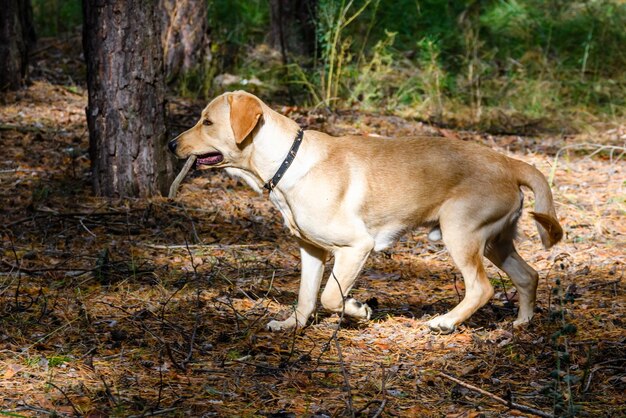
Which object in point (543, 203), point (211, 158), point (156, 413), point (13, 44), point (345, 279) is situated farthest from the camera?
point (13, 44)

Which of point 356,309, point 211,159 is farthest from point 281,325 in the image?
point 211,159

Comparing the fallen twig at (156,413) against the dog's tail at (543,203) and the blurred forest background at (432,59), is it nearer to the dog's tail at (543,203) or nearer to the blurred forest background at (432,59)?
the dog's tail at (543,203)

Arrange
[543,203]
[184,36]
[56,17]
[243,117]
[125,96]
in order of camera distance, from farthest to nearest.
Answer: [56,17] → [184,36] → [125,96] → [543,203] → [243,117]

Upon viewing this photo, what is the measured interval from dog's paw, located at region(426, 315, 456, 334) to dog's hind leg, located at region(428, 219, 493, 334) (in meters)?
0.03

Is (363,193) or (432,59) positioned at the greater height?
(363,193)

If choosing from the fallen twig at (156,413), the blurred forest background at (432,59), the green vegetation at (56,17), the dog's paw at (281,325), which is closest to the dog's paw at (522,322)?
the dog's paw at (281,325)

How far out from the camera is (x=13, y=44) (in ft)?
32.8

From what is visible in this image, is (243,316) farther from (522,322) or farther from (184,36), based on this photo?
(184,36)

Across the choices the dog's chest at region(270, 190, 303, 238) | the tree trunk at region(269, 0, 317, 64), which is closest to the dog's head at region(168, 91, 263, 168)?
the dog's chest at region(270, 190, 303, 238)

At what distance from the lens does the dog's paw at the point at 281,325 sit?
5.34 metres

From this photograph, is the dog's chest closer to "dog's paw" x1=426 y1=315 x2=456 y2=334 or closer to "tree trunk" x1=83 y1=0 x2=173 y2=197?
"dog's paw" x1=426 y1=315 x2=456 y2=334

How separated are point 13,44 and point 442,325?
700 cm

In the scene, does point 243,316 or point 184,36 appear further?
point 184,36

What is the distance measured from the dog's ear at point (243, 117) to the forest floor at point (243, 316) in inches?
42.7
